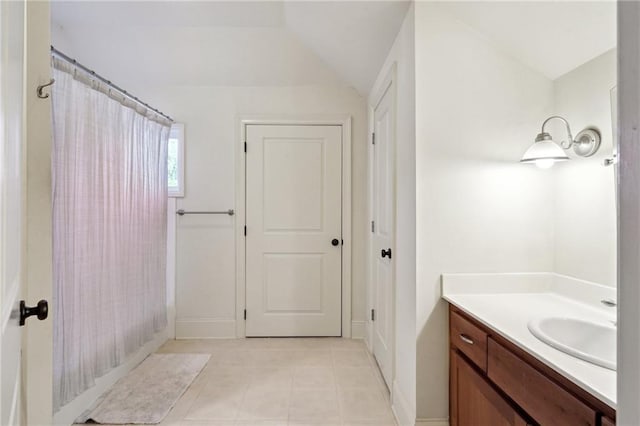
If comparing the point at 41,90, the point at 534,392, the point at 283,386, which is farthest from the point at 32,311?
the point at 283,386

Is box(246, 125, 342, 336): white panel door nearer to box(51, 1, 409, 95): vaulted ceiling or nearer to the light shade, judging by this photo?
box(51, 1, 409, 95): vaulted ceiling

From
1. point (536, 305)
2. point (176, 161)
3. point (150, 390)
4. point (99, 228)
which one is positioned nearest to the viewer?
point (536, 305)

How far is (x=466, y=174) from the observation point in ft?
5.30

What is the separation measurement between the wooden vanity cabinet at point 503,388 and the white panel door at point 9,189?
3.85 ft

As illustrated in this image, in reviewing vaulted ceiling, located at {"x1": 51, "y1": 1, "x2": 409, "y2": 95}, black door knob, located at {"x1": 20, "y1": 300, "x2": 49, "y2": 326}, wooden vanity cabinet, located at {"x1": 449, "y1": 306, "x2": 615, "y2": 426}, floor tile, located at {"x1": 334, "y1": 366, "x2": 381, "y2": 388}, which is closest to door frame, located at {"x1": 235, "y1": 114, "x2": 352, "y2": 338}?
vaulted ceiling, located at {"x1": 51, "y1": 1, "x2": 409, "y2": 95}

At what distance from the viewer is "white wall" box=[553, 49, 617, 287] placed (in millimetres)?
1370

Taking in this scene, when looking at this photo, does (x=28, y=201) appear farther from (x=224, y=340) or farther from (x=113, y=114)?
(x=224, y=340)

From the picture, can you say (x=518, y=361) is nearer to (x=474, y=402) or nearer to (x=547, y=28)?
(x=474, y=402)

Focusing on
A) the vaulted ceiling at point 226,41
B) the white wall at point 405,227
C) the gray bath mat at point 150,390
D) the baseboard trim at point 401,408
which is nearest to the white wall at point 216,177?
the vaulted ceiling at point 226,41

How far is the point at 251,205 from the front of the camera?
121 inches

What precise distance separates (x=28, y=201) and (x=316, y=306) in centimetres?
243

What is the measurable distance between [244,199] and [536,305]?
2335 millimetres

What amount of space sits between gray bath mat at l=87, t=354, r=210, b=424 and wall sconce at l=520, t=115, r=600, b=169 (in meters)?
2.29

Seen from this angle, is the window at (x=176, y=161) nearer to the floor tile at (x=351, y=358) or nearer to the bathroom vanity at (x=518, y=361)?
the floor tile at (x=351, y=358)
